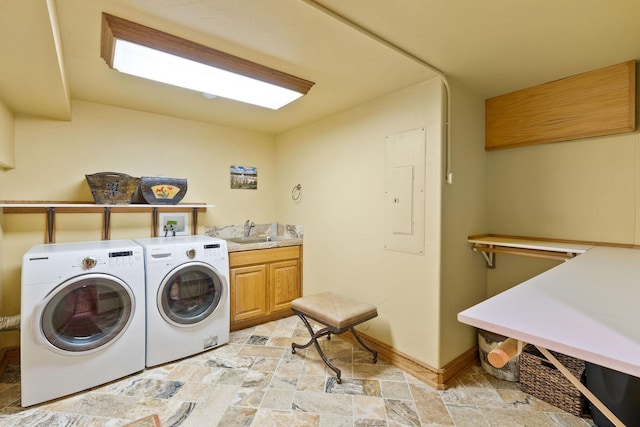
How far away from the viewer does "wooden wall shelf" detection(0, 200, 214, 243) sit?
7.41 feet

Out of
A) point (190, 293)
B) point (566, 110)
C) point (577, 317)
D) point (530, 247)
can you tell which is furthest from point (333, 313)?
Result: point (566, 110)

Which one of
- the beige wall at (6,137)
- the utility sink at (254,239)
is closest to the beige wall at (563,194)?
the utility sink at (254,239)

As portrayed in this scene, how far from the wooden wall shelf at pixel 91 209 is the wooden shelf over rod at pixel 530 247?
260cm

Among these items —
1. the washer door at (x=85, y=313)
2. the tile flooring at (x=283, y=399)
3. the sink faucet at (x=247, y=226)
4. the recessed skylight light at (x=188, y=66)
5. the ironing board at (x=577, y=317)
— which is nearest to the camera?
the ironing board at (x=577, y=317)

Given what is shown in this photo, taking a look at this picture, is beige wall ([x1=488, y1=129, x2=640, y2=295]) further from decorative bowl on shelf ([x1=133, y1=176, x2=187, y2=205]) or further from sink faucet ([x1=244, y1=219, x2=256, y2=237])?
decorative bowl on shelf ([x1=133, y1=176, x2=187, y2=205])

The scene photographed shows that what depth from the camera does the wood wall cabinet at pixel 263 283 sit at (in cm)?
287

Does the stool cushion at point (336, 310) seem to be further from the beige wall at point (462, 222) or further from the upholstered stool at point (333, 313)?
the beige wall at point (462, 222)

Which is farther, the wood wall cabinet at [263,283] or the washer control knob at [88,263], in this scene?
the wood wall cabinet at [263,283]

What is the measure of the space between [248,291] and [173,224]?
1059mm

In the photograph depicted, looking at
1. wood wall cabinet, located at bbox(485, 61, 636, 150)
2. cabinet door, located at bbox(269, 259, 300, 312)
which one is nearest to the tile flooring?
cabinet door, located at bbox(269, 259, 300, 312)

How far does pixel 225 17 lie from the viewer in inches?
55.1

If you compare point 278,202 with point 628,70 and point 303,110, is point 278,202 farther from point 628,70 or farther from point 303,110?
point 628,70

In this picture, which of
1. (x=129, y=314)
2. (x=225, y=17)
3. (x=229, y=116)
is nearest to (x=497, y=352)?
(x=225, y=17)

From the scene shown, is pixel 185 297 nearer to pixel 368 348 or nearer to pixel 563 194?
pixel 368 348
